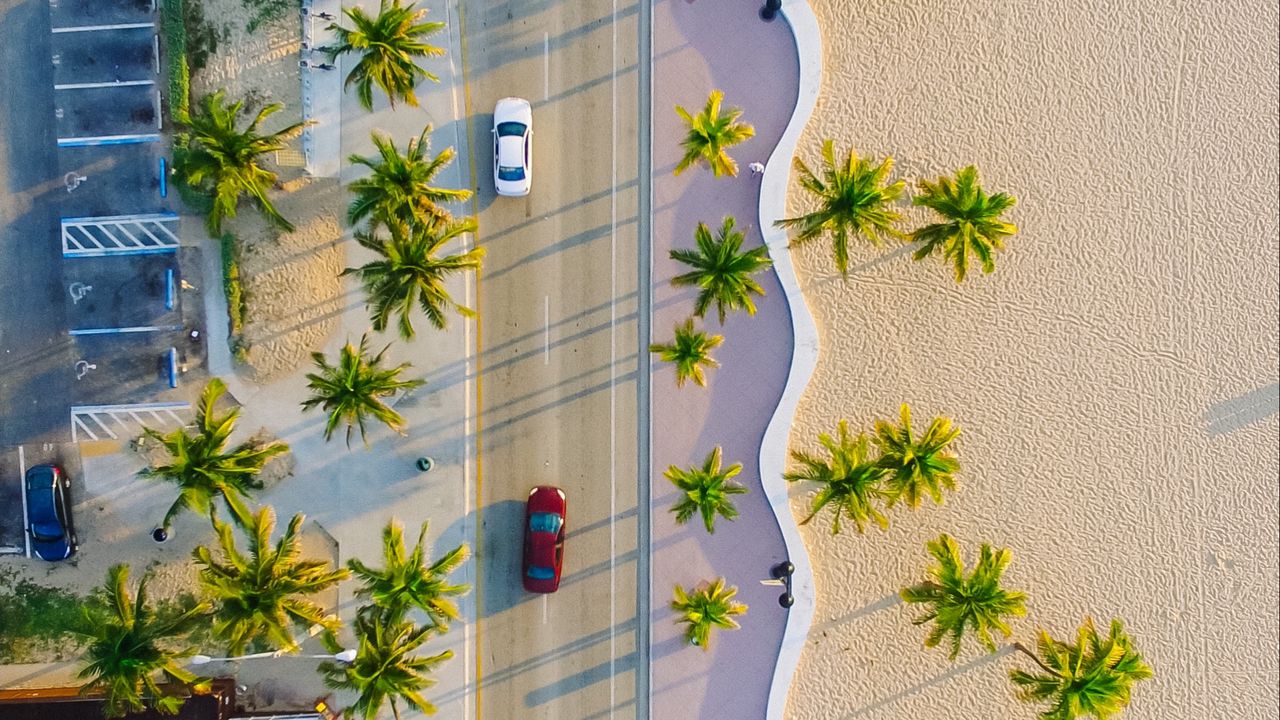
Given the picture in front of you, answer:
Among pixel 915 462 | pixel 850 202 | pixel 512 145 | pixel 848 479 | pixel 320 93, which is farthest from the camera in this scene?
pixel 320 93

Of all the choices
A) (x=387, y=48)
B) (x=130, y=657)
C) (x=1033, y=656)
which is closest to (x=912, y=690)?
(x=1033, y=656)

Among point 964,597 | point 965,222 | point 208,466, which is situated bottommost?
point 964,597

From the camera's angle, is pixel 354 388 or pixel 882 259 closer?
pixel 354 388

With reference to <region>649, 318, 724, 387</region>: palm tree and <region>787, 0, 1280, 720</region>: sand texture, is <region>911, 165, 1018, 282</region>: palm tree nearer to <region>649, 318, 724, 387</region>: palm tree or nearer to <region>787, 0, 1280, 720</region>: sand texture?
<region>787, 0, 1280, 720</region>: sand texture

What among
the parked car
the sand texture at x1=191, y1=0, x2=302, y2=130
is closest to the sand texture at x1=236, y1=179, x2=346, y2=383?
the sand texture at x1=191, y1=0, x2=302, y2=130

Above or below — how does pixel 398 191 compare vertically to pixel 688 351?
above

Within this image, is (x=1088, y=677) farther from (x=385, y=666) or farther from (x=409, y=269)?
(x=409, y=269)
